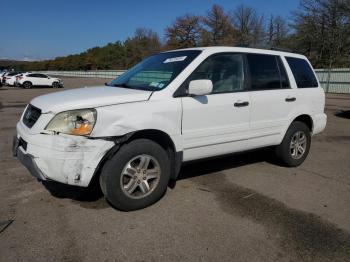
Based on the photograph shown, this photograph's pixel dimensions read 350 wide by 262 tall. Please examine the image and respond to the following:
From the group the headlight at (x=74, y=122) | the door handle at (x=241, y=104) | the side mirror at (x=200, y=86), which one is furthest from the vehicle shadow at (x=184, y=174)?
the side mirror at (x=200, y=86)

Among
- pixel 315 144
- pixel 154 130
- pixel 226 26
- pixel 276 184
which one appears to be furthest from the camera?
pixel 226 26

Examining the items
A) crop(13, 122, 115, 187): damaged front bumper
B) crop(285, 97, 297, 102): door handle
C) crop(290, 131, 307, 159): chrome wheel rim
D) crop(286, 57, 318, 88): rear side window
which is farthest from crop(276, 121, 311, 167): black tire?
crop(13, 122, 115, 187): damaged front bumper

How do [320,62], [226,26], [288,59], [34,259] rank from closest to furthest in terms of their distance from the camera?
1. [34,259]
2. [288,59]
3. [320,62]
4. [226,26]

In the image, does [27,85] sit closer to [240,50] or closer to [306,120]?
[306,120]

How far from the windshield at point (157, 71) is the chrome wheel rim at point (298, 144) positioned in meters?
2.31

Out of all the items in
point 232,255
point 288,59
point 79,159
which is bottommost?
point 232,255

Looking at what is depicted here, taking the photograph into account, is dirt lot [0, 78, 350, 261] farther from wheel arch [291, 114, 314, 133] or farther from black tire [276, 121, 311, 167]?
wheel arch [291, 114, 314, 133]

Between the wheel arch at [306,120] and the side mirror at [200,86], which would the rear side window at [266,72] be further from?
the side mirror at [200,86]

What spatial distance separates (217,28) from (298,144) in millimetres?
57141

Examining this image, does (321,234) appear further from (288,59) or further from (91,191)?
(288,59)

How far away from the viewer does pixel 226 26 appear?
59625 mm

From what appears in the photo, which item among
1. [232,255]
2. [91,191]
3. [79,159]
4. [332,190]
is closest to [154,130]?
[79,159]

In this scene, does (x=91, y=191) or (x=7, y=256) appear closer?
(x=7, y=256)

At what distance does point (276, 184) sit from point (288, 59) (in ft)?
6.61
